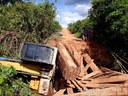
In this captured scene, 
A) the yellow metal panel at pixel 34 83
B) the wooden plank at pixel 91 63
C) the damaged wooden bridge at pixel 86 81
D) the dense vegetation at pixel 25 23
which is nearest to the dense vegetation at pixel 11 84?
the yellow metal panel at pixel 34 83

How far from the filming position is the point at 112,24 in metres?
11.9

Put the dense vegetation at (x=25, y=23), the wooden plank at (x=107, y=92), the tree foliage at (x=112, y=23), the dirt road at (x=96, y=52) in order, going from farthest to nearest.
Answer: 1. the dense vegetation at (x=25, y=23)
2. the dirt road at (x=96, y=52)
3. the tree foliage at (x=112, y=23)
4. the wooden plank at (x=107, y=92)

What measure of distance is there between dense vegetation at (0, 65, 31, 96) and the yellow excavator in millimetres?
312

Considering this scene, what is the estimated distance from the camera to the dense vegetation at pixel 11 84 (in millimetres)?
7443

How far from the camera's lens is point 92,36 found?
15109 millimetres

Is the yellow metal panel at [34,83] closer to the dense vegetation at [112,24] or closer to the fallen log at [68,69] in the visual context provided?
the fallen log at [68,69]

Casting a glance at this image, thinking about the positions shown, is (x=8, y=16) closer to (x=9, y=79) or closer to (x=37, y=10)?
(x=37, y=10)

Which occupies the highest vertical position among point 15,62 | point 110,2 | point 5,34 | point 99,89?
point 110,2

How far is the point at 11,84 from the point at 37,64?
126 centimetres

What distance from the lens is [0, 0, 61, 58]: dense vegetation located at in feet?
39.5

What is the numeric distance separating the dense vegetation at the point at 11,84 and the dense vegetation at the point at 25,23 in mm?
3204

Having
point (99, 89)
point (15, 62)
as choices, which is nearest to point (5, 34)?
point (15, 62)

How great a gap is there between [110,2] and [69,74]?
214 inches

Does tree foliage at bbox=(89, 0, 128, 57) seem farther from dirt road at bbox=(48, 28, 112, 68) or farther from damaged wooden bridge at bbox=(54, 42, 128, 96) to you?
damaged wooden bridge at bbox=(54, 42, 128, 96)
